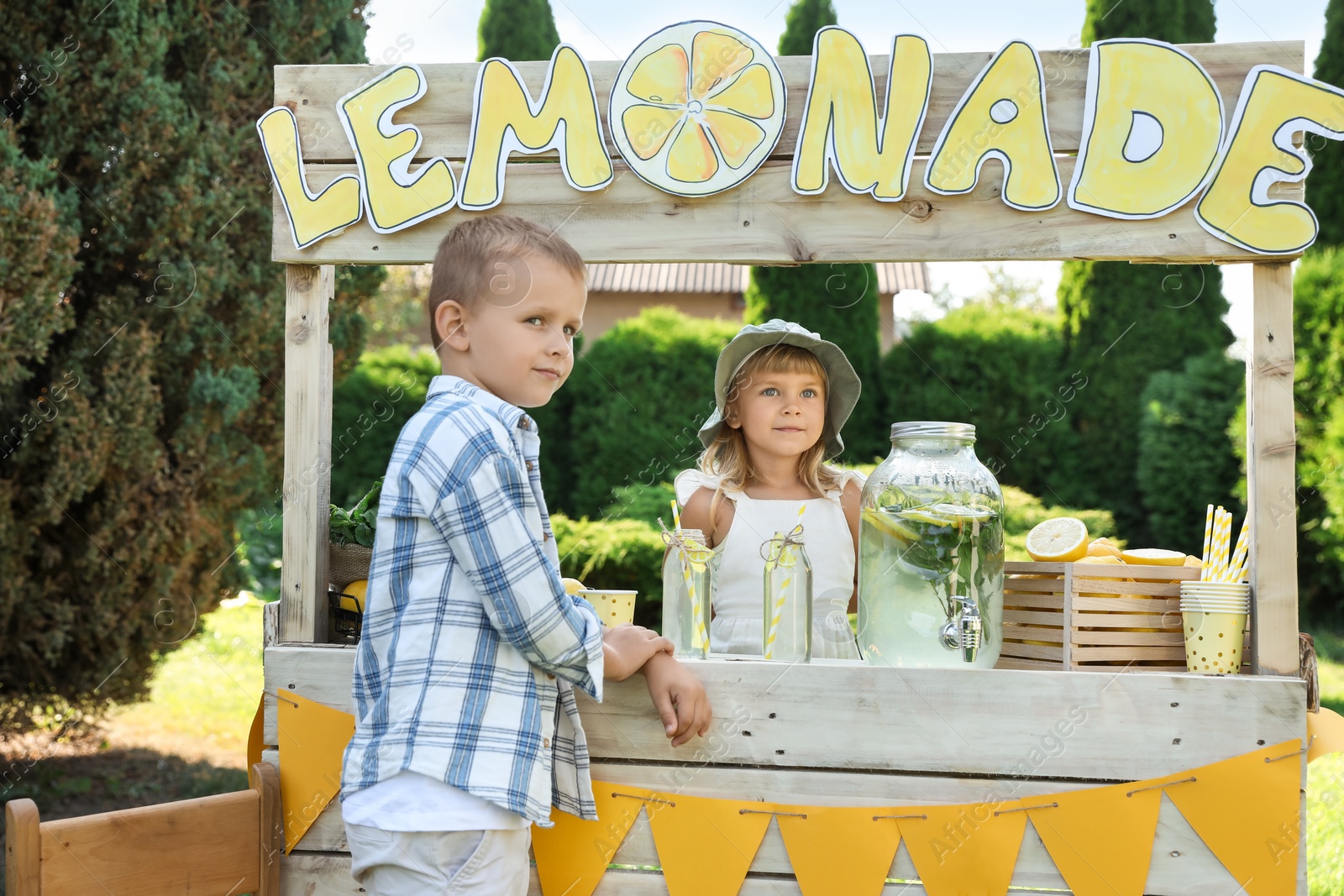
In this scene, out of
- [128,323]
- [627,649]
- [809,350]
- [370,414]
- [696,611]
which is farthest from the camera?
[370,414]

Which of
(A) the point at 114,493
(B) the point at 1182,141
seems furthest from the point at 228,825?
(A) the point at 114,493

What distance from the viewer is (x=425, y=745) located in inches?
61.2

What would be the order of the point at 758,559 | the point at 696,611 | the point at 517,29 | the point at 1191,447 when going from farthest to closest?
the point at 517,29 → the point at 1191,447 → the point at 758,559 → the point at 696,611

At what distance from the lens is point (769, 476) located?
277 cm

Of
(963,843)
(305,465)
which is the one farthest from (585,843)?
(305,465)

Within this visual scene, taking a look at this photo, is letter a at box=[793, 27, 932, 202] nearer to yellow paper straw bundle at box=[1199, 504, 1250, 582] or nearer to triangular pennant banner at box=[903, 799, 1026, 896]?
yellow paper straw bundle at box=[1199, 504, 1250, 582]

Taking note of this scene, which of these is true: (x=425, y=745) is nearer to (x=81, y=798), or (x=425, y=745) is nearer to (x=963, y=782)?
(x=963, y=782)

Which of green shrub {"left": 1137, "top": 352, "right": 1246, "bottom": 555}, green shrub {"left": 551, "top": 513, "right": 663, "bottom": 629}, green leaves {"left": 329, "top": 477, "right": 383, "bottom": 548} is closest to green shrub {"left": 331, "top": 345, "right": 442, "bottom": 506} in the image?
green shrub {"left": 551, "top": 513, "right": 663, "bottom": 629}

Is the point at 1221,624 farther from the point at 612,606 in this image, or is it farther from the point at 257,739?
the point at 257,739

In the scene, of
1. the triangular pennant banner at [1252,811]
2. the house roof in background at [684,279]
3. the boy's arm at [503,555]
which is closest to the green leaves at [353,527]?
the boy's arm at [503,555]

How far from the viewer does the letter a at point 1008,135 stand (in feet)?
6.61

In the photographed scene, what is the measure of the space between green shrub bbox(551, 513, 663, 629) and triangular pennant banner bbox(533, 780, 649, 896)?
359 cm

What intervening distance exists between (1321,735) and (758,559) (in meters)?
1.20

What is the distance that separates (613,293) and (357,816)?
1416 centimetres
